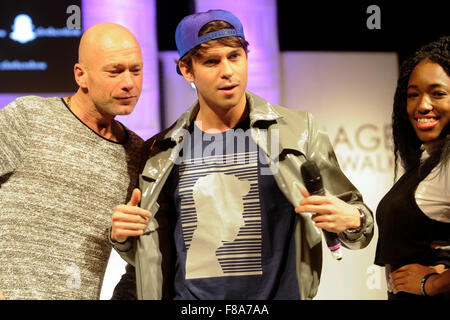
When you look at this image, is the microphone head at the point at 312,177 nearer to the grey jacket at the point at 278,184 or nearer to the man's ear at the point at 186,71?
the grey jacket at the point at 278,184

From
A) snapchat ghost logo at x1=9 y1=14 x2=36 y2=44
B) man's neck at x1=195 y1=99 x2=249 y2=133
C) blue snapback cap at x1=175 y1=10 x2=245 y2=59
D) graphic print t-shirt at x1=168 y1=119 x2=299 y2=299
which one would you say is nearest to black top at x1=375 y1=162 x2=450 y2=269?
graphic print t-shirt at x1=168 y1=119 x2=299 y2=299

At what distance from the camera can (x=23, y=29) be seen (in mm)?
3619

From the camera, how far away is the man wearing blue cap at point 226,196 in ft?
6.30

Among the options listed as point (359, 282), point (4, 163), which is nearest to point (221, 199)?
point (4, 163)

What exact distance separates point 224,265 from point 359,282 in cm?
210

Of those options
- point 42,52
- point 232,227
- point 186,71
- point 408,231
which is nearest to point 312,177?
point 232,227

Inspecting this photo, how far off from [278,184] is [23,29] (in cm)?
246

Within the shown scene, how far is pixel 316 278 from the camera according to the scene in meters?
1.91

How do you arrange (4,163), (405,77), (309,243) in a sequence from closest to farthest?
1. (309,243)
2. (4,163)
3. (405,77)

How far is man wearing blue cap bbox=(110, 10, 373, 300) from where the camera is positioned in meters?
1.92

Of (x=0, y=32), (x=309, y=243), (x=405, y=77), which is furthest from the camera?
(x=0, y=32)

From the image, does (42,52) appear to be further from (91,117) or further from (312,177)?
(312,177)

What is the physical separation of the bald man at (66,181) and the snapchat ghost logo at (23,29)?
152cm
